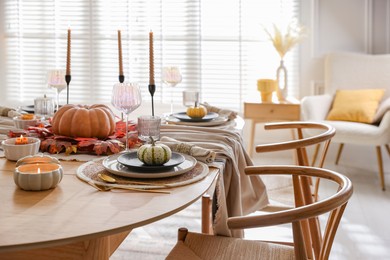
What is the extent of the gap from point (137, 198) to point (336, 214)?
515mm

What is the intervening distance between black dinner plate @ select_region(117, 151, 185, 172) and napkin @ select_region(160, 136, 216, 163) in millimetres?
62

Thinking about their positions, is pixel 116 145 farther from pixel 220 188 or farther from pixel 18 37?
pixel 18 37

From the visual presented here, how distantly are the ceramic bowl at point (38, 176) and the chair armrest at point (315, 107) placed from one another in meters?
2.89

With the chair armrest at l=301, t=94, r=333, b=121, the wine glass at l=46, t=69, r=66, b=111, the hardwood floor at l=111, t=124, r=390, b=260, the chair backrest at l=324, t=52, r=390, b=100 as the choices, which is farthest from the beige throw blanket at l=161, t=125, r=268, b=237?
the chair backrest at l=324, t=52, r=390, b=100

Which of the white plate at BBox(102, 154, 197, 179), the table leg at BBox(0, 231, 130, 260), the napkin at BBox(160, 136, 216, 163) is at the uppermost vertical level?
the napkin at BBox(160, 136, 216, 163)

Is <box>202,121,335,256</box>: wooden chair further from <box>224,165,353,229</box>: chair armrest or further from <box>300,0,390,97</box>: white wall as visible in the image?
<box>300,0,390,97</box>: white wall

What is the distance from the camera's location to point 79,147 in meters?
1.86

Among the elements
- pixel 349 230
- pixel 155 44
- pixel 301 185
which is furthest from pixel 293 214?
pixel 155 44

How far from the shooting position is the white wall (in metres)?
4.51

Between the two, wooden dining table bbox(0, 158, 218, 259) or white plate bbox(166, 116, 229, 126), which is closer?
wooden dining table bbox(0, 158, 218, 259)

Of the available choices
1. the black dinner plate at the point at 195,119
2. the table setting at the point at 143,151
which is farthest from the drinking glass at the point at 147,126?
the black dinner plate at the point at 195,119

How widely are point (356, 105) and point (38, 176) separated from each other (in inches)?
125

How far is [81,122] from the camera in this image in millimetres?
1930

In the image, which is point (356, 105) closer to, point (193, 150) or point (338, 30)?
point (338, 30)
